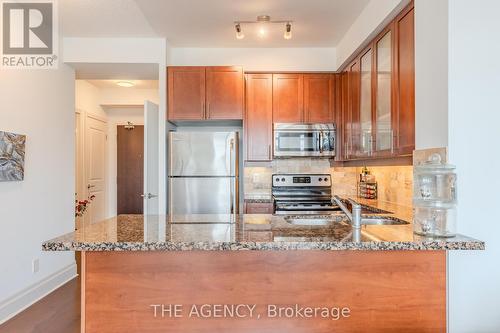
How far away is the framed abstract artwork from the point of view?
106 inches

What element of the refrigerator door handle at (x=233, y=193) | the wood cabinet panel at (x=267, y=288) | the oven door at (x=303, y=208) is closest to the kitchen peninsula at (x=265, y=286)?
the wood cabinet panel at (x=267, y=288)

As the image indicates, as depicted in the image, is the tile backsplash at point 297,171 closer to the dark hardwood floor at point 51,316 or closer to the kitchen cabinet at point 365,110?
the kitchen cabinet at point 365,110

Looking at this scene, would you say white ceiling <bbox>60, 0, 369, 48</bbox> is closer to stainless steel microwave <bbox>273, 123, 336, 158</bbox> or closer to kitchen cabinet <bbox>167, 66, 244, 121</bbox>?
kitchen cabinet <bbox>167, 66, 244, 121</bbox>

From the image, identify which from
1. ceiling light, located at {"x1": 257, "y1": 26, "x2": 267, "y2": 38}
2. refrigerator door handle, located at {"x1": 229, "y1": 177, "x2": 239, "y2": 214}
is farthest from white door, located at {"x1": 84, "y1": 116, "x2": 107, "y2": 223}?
ceiling light, located at {"x1": 257, "y1": 26, "x2": 267, "y2": 38}

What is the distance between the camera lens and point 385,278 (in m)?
1.46

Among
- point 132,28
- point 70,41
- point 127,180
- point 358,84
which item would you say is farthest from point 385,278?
point 127,180

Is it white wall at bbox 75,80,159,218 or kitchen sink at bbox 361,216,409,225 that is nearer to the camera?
kitchen sink at bbox 361,216,409,225

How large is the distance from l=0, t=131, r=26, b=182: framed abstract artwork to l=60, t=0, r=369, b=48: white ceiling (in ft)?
4.01

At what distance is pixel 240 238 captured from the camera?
1.43 m

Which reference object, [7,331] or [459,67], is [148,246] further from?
[7,331]

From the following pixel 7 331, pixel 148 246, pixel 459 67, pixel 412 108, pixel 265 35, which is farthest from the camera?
pixel 265 35

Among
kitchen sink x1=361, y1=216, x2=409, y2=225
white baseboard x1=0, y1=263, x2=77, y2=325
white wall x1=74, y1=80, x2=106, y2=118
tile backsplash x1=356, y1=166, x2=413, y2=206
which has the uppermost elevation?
white wall x1=74, y1=80, x2=106, y2=118

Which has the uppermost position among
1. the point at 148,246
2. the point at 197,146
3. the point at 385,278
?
the point at 197,146

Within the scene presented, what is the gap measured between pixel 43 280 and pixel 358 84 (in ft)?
12.1
